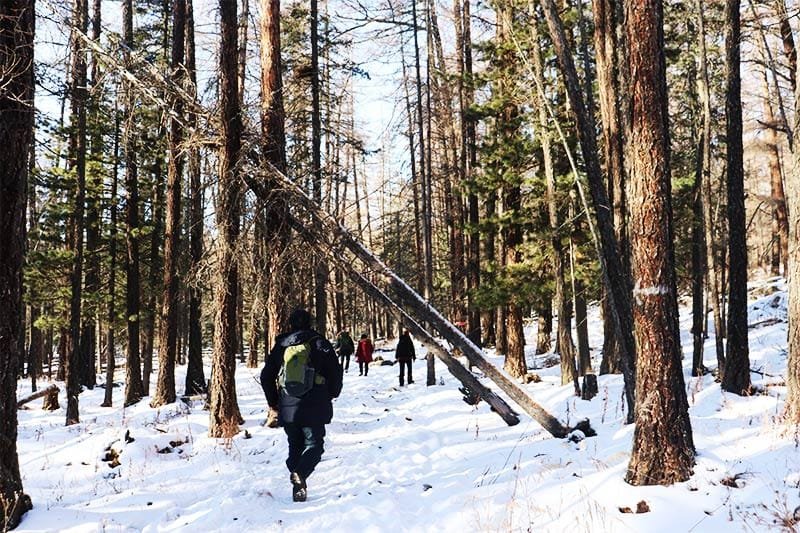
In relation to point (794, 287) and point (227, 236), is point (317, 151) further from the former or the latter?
point (794, 287)

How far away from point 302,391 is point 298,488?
0.96m

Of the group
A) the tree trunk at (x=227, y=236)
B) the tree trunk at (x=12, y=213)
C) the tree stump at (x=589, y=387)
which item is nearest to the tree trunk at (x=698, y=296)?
the tree stump at (x=589, y=387)

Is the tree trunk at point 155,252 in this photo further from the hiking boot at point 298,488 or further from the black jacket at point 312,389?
the hiking boot at point 298,488

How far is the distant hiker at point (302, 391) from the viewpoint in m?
5.37

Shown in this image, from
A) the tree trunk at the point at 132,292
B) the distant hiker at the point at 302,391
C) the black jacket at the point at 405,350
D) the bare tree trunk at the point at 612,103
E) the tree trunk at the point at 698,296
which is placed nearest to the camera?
the distant hiker at the point at 302,391

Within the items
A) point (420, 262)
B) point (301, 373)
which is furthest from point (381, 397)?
point (420, 262)

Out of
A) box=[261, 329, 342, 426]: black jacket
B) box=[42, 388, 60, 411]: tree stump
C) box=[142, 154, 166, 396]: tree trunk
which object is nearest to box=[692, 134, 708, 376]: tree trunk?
box=[261, 329, 342, 426]: black jacket

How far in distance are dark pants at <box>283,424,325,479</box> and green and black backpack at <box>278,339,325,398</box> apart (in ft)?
1.27

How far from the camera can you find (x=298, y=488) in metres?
5.26

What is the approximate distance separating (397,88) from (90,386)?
1766cm

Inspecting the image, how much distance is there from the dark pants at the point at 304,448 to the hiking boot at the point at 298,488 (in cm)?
4

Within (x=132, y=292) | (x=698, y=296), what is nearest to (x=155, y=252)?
(x=132, y=292)

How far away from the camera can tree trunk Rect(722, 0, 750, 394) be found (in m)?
8.26

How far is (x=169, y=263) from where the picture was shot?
13086 mm
